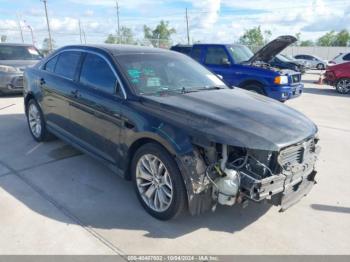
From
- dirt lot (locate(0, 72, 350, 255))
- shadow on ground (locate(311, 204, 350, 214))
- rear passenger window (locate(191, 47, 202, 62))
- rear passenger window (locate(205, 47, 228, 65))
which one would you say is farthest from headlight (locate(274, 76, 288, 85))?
shadow on ground (locate(311, 204, 350, 214))

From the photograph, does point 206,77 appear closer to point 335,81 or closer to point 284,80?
point 284,80

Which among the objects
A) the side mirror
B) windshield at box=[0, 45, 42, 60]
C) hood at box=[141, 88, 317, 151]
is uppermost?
windshield at box=[0, 45, 42, 60]

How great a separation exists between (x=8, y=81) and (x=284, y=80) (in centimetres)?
790

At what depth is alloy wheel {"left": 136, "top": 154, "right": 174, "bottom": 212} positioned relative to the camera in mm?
3162

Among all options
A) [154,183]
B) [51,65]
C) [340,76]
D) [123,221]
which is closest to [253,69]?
[51,65]

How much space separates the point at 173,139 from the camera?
9.61 feet

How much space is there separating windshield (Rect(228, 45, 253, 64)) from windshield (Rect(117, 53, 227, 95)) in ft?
15.3

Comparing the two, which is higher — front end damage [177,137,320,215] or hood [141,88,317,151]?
hood [141,88,317,151]

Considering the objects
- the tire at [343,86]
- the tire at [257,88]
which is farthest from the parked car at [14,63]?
the tire at [343,86]

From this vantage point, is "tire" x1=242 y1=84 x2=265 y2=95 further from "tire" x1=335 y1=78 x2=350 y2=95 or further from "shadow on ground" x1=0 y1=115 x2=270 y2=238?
"tire" x1=335 y1=78 x2=350 y2=95

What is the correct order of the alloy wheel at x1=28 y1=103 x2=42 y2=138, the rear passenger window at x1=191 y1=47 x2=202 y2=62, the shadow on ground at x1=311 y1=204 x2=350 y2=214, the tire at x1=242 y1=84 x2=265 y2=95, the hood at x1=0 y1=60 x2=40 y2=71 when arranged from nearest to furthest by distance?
the shadow on ground at x1=311 y1=204 x2=350 y2=214
the alloy wheel at x1=28 y1=103 x2=42 y2=138
the tire at x1=242 y1=84 x2=265 y2=95
the rear passenger window at x1=191 y1=47 x2=202 y2=62
the hood at x1=0 y1=60 x2=40 y2=71

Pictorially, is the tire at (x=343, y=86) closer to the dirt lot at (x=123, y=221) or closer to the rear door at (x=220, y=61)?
the rear door at (x=220, y=61)

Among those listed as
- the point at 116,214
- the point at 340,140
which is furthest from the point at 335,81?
the point at 116,214

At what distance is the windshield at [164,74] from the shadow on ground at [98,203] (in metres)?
1.29
